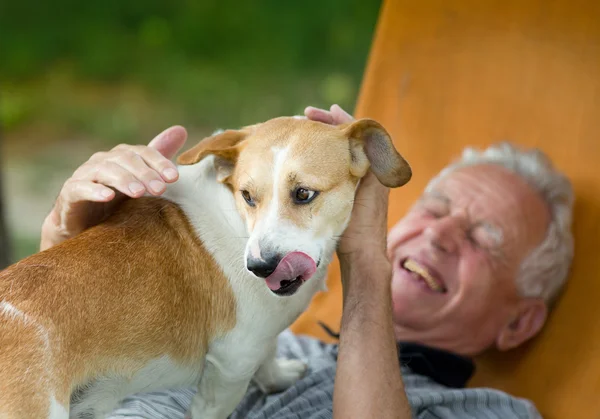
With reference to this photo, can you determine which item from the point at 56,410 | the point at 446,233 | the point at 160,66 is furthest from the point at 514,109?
the point at 160,66

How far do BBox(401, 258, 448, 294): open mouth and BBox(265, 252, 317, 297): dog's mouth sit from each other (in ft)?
2.13

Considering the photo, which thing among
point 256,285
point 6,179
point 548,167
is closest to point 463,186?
point 548,167

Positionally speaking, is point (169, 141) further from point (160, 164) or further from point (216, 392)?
point (216, 392)

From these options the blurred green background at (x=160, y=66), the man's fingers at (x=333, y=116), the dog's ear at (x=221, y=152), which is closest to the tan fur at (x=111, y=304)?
the dog's ear at (x=221, y=152)

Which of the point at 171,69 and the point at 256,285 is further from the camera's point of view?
the point at 171,69

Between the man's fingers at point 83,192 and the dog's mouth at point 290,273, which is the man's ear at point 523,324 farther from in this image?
the man's fingers at point 83,192

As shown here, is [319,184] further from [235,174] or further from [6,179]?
[6,179]

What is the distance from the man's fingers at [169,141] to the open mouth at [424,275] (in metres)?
0.66

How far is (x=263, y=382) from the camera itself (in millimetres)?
1642

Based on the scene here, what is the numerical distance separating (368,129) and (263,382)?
0.67m

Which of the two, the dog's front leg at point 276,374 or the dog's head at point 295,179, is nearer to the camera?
the dog's head at point 295,179

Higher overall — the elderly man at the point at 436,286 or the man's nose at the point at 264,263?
the man's nose at the point at 264,263

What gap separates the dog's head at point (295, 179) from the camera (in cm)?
118

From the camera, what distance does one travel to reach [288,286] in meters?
1.20
